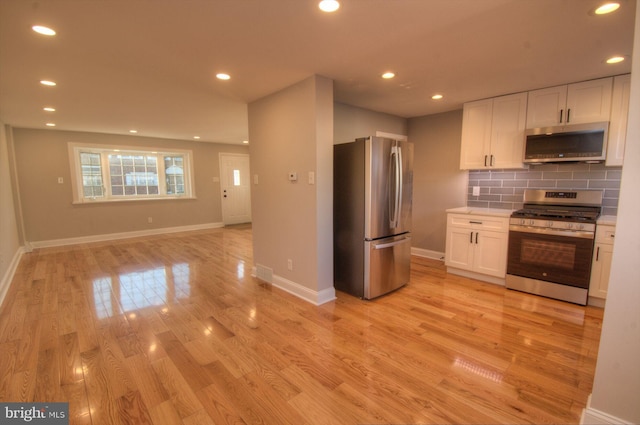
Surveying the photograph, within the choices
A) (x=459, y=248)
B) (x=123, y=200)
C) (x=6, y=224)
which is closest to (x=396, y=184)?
(x=459, y=248)

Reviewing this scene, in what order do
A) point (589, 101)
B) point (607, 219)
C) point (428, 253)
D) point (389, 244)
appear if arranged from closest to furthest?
point (607, 219)
point (589, 101)
point (389, 244)
point (428, 253)

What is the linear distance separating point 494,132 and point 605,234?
165 centimetres

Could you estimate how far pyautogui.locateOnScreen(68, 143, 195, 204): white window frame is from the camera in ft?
19.9

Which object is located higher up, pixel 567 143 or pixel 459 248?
pixel 567 143

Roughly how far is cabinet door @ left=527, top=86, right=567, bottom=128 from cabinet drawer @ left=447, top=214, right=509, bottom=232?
1.20m

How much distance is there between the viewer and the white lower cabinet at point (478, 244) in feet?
11.5

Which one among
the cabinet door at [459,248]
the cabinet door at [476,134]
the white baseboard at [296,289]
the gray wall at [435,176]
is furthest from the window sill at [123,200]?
the cabinet door at [476,134]

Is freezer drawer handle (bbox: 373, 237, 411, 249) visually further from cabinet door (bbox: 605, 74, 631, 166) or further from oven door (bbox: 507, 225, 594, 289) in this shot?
cabinet door (bbox: 605, 74, 631, 166)

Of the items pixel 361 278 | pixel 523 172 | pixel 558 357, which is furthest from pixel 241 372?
pixel 523 172

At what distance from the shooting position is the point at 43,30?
79.4 inches

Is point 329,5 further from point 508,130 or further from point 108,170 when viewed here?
point 108,170

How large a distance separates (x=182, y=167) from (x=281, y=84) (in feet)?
18.1

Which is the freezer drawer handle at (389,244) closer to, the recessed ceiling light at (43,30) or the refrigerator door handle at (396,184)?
the refrigerator door handle at (396,184)

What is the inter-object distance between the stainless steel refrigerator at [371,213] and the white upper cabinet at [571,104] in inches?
61.1
